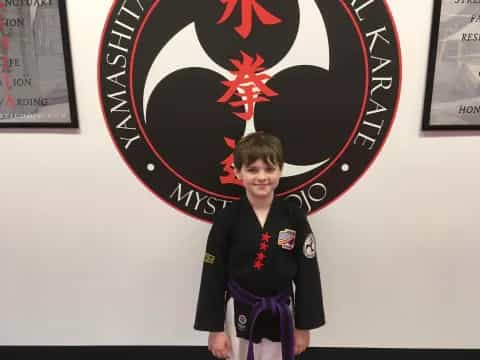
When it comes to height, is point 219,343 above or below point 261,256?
below

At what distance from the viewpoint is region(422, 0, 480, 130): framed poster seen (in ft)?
4.37

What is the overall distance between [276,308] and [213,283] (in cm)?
22

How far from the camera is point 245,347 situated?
1460mm

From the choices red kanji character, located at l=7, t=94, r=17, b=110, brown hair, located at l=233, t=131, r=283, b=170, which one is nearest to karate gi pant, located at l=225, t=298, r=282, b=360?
brown hair, located at l=233, t=131, r=283, b=170

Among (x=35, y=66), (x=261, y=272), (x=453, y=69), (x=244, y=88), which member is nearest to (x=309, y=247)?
(x=261, y=272)

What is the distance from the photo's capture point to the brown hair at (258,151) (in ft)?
4.01

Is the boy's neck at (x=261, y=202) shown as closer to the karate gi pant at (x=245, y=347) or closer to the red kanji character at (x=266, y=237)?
the red kanji character at (x=266, y=237)

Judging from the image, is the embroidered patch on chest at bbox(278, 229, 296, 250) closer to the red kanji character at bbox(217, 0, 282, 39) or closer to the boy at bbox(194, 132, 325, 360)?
the boy at bbox(194, 132, 325, 360)

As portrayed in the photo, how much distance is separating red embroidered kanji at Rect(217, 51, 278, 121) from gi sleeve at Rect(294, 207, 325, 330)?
41 centimetres

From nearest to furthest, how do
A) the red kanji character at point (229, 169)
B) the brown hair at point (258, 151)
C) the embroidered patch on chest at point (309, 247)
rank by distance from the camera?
the brown hair at point (258, 151)
the embroidered patch on chest at point (309, 247)
the red kanji character at point (229, 169)

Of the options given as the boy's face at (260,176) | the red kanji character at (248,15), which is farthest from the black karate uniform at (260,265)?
the red kanji character at (248,15)

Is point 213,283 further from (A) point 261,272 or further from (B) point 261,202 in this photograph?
(B) point 261,202

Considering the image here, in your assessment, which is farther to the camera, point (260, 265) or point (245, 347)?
point (245, 347)

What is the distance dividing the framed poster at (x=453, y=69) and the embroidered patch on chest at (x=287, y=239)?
61cm
